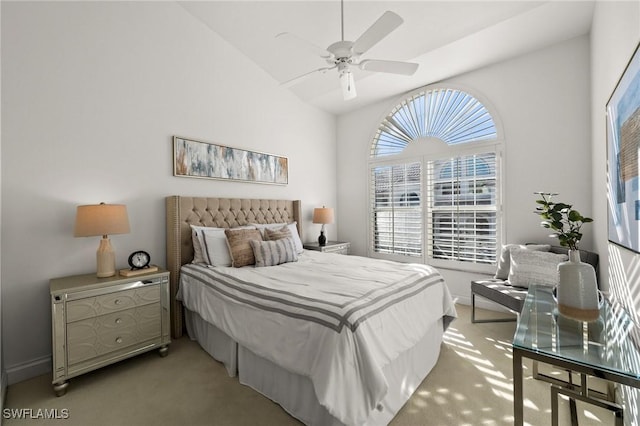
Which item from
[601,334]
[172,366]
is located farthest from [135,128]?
[601,334]

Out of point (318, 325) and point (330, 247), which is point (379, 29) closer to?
Result: point (318, 325)

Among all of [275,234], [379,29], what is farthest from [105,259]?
[379,29]

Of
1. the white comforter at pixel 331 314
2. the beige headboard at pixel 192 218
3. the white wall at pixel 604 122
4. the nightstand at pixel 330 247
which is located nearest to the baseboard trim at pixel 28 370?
the beige headboard at pixel 192 218

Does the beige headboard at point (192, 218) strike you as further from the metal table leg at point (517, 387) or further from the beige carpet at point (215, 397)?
the metal table leg at point (517, 387)

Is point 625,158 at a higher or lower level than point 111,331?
higher

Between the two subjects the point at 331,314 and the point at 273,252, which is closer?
the point at 331,314

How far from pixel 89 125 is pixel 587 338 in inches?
151

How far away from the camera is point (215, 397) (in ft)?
6.63

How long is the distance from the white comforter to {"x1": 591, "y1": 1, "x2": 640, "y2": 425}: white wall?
1120mm

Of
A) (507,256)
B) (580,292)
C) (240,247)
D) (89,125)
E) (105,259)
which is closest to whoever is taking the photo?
(580,292)

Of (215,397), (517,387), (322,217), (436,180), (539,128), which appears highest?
(539,128)

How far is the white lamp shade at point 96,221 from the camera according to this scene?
2262 millimetres

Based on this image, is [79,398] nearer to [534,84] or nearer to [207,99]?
[207,99]

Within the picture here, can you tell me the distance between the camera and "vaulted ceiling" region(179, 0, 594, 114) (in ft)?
8.95
